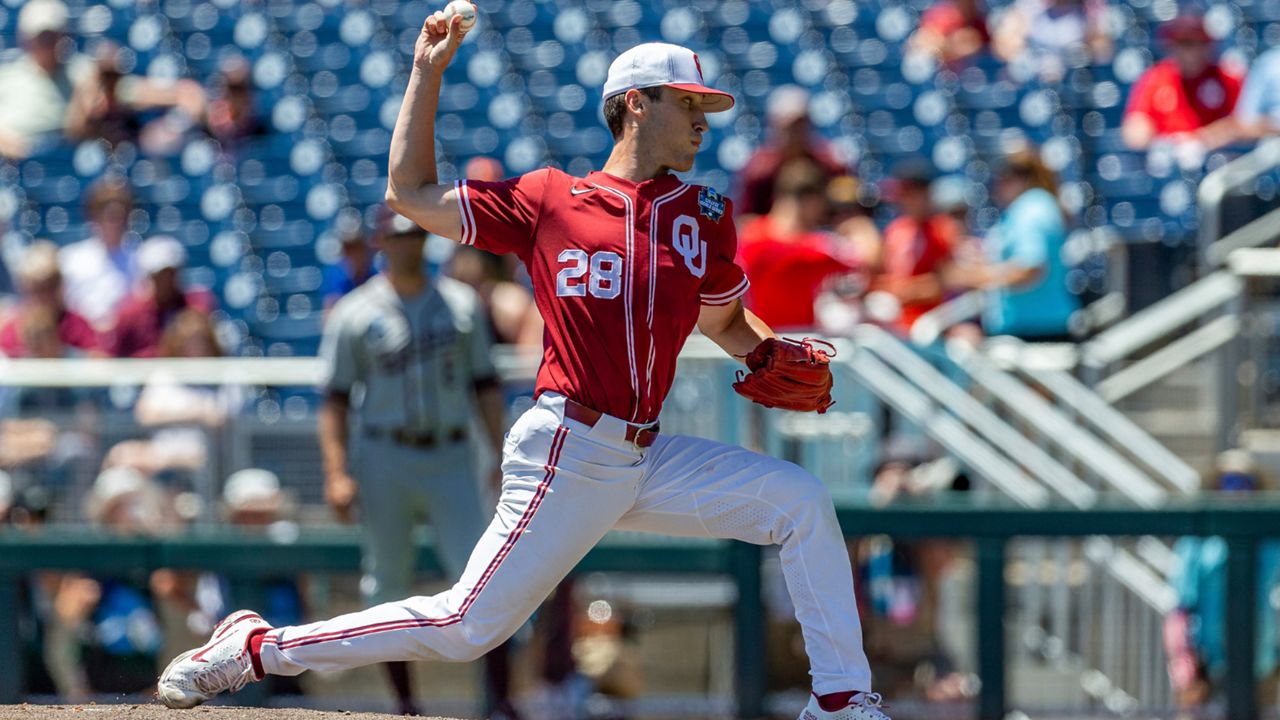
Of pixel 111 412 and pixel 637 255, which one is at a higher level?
pixel 637 255

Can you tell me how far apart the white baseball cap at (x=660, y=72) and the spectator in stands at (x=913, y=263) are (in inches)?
176

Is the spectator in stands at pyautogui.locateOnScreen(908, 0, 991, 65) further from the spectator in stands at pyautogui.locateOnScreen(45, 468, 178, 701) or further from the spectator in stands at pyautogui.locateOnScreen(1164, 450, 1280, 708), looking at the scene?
the spectator in stands at pyautogui.locateOnScreen(45, 468, 178, 701)

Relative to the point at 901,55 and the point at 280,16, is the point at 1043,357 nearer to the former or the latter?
the point at 901,55

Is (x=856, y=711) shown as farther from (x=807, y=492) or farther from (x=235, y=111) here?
(x=235, y=111)

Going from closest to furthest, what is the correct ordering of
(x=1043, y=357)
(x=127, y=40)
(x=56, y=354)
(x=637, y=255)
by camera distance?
1. (x=637, y=255)
2. (x=1043, y=357)
3. (x=56, y=354)
4. (x=127, y=40)

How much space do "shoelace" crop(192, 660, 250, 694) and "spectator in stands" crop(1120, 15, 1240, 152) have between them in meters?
6.74

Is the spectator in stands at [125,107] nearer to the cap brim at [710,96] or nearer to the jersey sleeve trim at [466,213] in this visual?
the jersey sleeve trim at [466,213]

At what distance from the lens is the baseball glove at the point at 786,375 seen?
430 cm

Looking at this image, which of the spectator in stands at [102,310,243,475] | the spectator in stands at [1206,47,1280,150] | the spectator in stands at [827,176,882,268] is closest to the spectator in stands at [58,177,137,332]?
the spectator in stands at [102,310,243,475]

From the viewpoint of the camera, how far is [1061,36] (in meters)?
11.2

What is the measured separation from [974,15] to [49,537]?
6.86 meters


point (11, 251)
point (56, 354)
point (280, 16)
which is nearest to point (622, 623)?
point (56, 354)

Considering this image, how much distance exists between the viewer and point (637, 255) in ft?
13.3

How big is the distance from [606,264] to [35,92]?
8.34m
